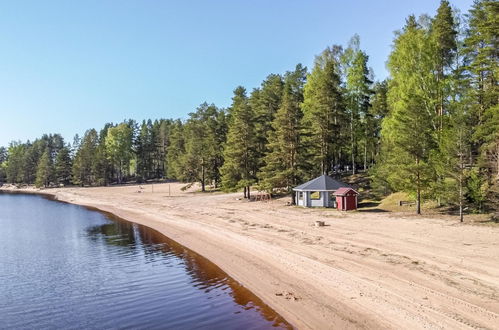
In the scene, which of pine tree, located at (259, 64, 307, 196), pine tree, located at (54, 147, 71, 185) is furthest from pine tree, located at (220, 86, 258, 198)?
pine tree, located at (54, 147, 71, 185)

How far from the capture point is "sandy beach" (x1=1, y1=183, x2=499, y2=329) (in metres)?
13.3

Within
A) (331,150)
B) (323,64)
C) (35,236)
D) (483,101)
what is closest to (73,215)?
(35,236)

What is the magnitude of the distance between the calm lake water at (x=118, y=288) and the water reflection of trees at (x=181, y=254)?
5 centimetres

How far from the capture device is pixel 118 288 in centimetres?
1936

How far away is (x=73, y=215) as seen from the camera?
53344 mm

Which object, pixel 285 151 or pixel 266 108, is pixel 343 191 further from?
pixel 266 108

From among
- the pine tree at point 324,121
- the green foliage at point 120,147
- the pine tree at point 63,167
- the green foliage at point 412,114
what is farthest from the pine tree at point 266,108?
the pine tree at point 63,167

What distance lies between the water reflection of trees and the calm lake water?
0.05m

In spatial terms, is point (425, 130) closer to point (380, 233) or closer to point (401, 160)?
point (401, 160)

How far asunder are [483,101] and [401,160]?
8096mm

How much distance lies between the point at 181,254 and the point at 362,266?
43.2ft

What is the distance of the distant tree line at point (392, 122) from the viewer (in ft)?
95.7

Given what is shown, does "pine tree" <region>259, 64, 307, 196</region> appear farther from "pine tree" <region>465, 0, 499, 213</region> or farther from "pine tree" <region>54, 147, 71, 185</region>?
"pine tree" <region>54, 147, 71, 185</region>

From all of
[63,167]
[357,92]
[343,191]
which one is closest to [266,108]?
[357,92]
